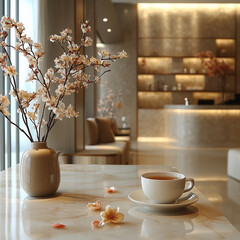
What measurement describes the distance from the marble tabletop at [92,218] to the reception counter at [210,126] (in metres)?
6.83

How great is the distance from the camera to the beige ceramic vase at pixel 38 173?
1101 mm

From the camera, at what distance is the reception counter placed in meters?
7.91

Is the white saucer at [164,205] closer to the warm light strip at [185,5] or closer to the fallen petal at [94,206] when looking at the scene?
the fallen petal at [94,206]

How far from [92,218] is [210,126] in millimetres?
7370

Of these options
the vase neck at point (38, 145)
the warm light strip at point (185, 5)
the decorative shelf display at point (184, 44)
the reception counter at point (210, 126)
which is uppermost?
the warm light strip at point (185, 5)

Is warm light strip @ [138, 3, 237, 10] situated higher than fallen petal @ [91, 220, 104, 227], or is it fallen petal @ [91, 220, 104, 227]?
warm light strip @ [138, 3, 237, 10]

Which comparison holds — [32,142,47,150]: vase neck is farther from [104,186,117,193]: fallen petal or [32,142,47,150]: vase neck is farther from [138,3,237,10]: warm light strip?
[138,3,237,10]: warm light strip

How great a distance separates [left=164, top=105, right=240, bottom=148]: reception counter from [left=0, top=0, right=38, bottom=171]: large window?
5.05 meters

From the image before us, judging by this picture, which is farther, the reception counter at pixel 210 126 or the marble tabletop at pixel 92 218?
the reception counter at pixel 210 126

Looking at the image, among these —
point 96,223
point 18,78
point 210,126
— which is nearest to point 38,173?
point 96,223

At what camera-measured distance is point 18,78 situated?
11.5 ft

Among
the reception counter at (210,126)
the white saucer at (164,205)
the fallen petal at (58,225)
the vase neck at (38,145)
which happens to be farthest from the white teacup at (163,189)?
the reception counter at (210,126)

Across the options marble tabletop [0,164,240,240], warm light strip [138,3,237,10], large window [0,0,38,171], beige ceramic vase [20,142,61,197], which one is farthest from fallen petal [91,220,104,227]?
warm light strip [138,3,237,10]

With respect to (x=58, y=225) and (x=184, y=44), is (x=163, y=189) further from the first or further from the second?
(x=184, y=44)
